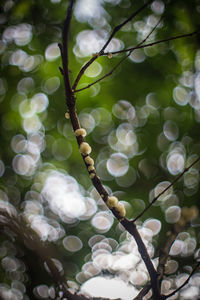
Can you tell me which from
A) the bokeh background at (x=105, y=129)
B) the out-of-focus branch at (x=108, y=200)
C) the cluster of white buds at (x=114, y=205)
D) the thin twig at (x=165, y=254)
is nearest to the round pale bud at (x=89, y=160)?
the out-of-focus branch at (x=108, y=200)

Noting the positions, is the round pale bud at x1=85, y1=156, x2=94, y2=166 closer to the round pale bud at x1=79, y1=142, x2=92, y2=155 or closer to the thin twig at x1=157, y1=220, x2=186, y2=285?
the round pale bud at x1=79, y1=142, x2=92, y2=155

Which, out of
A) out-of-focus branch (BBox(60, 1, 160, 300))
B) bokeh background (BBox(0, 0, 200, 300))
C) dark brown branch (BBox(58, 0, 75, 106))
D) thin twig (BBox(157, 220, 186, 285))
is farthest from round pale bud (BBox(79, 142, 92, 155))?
bokeh background (BBox(0, 0, 200, 300))

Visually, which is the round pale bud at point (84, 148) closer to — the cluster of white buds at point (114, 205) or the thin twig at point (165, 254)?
the cluster of white buds at point (114, 205)

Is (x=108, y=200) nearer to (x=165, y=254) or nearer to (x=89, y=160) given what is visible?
(x=89, y=160)

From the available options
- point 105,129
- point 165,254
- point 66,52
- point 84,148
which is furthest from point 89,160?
point 105,129

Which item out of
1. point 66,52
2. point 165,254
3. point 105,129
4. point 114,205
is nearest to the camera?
point 66,52

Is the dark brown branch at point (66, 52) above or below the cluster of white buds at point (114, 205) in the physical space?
above

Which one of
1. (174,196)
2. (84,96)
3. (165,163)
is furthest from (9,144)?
(174,196)

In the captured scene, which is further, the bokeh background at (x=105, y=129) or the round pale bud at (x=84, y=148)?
the bokeh background at (x=105, y=129)

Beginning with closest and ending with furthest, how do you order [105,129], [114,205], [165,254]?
[114,205] < [165,254] < [105,129]

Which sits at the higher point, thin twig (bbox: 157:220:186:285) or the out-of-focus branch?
the out-of-focus branch

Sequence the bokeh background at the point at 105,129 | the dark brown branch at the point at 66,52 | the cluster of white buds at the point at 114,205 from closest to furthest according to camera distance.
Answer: the dark brown branch at the point at 66,52, the cluster of white buds at the point at 114,205, the bokeh background at the point at 105,129

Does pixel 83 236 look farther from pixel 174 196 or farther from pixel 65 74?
pixel 65 74
